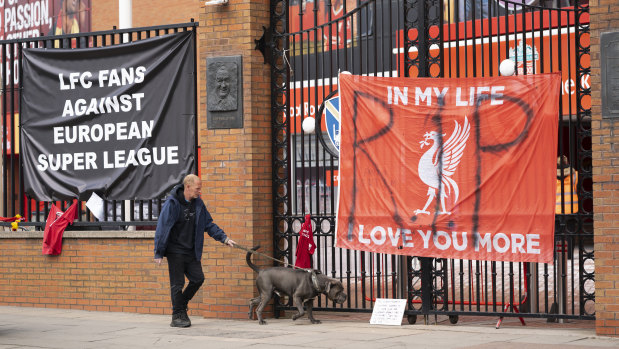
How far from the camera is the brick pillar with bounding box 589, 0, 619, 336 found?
9.33m

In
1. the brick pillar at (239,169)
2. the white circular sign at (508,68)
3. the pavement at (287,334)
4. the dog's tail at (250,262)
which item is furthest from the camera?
the brick pillar at (239,169)

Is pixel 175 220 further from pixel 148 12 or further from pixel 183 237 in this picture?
pixel 148 12

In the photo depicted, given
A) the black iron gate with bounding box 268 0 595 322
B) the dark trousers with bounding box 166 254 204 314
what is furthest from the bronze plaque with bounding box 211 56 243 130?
the dark trousers with bounding box 166 254 204 314

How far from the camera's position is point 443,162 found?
10.5 metres

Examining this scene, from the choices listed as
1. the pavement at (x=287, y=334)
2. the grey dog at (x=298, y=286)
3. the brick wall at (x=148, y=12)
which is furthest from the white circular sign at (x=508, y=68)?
the brick wall at (x=148, y=12)

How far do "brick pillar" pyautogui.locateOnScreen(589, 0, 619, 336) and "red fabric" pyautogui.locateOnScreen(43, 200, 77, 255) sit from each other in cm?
711

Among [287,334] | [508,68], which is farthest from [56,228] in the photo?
[508,68]

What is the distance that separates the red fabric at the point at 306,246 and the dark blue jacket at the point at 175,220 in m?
0.92

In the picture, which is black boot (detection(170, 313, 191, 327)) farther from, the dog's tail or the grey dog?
the dog's tail

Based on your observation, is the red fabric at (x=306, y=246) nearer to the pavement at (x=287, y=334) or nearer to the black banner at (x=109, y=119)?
the pavement at (x=287, y=334)

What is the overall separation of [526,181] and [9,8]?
32.8 m

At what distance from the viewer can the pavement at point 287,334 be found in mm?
9125

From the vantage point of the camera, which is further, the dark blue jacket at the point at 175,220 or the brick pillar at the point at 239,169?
the brick pillar at the point at 239,169

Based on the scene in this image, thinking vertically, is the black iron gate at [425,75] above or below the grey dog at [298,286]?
above
